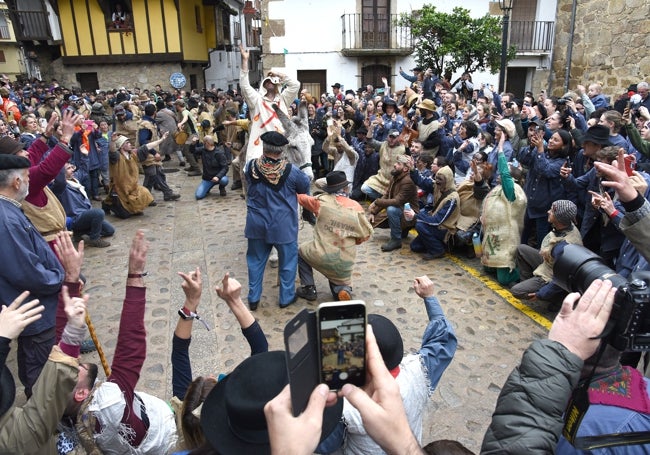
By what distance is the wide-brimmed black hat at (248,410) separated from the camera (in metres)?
1.58

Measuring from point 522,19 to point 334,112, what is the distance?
42.5 feet

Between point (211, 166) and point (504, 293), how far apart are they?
6456mm

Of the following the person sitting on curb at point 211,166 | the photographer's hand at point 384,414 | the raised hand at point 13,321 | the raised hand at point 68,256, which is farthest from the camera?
the person sitting on curb at point 211,166

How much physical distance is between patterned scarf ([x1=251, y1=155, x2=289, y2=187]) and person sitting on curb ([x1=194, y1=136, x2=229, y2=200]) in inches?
195

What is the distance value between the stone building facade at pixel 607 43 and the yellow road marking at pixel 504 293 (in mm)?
10644

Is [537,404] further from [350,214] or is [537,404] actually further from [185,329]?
[350,214]

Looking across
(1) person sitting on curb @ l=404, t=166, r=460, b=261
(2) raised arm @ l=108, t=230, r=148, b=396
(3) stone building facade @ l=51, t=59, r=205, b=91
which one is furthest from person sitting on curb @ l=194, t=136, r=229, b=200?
(3) stone building facade @ l=51, t=59, r=205, b=91

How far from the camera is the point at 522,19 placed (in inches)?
790

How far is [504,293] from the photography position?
18.3ft

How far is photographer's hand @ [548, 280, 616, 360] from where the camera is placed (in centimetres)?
154

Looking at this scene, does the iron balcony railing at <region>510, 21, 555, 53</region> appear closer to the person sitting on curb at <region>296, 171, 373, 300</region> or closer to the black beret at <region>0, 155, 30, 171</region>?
the person sitting on curb at <region>296, 171, 373, 300</region>

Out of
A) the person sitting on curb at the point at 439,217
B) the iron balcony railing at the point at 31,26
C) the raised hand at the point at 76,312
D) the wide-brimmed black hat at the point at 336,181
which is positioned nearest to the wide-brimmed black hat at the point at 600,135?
the person sitting on curb at the point at 439,217

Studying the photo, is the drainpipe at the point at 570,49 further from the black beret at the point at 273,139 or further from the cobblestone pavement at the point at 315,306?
the black beret at the point at 273,139

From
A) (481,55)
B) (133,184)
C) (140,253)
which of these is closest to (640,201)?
(140,253)
